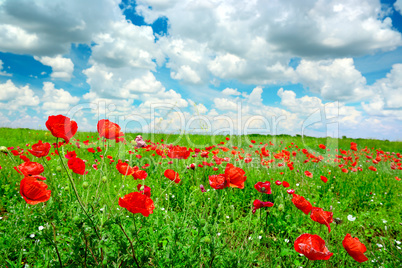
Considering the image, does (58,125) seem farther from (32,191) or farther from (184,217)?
(184,217)

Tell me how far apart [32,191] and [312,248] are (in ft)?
5.42

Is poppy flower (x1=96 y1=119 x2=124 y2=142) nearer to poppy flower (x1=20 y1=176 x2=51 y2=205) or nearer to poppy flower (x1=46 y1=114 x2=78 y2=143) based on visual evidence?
poppy flower (x1=46 y1=114 x2=78 y2=143)

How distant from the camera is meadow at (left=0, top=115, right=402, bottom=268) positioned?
1608 millimetres

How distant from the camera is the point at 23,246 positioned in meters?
2.38

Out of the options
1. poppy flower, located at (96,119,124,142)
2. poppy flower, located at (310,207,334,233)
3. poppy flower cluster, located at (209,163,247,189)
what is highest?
poppy flower, located at (96,119,124,142)

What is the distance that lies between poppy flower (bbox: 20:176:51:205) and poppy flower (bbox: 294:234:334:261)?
154 centimetres

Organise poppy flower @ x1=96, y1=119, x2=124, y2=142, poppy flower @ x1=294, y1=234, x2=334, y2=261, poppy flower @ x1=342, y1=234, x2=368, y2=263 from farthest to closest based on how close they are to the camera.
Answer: poppy flower @ x1=96, y1=119, x2=124, y2=142 → poppy flower @ x1=342, y1=234, x2=368, y2=263 → poppy flower @ x1=294, y1=234, x2=334, y2=261

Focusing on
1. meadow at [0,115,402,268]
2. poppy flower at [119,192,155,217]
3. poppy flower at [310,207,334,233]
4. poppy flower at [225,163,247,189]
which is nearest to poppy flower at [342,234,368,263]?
meadow at [0,115,402,268]

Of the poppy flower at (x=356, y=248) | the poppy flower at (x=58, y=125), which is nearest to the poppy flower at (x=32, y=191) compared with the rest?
the poppy flower at (x=58, y=125)

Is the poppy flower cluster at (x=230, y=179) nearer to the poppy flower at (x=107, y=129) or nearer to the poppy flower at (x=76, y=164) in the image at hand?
the poppy flower at (x=107, y=129)

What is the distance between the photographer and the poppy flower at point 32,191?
1433mm

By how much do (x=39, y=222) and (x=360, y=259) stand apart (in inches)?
118

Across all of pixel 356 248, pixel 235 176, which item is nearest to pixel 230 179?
pixel 235 176

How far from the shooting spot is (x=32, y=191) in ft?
4.78
